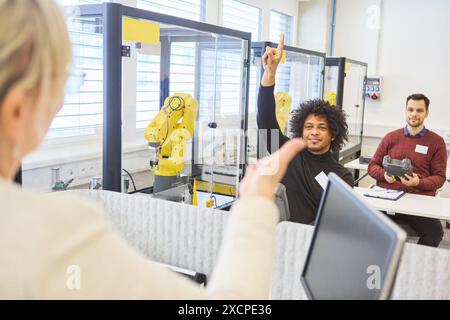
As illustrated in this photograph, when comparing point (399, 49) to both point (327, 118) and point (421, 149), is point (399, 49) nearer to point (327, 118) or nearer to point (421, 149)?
point (421, 149)

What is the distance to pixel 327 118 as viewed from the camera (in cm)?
257

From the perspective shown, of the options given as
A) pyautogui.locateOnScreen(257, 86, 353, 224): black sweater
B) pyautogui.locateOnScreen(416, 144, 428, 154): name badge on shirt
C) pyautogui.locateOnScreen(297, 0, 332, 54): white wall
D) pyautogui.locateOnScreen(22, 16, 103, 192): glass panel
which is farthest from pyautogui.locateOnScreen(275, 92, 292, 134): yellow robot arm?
pyautogui.locateOnScreen(297, 0, 332, 54): white wall

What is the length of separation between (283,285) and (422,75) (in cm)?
506

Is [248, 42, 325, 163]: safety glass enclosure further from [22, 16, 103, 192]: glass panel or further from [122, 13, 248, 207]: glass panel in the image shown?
[22, 16, 103, 192]: glass panel

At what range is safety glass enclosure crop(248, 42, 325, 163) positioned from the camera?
3.08m

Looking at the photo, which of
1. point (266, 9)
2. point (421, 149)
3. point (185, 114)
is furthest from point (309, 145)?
point (266, 9)

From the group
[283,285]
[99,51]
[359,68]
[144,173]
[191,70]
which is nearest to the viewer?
[283,285]

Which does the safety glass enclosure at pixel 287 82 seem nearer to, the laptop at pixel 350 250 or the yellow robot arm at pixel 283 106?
the yellow robot arm at pixel 283 106

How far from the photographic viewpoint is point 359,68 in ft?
18.2

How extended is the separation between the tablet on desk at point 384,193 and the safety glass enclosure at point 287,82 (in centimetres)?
71

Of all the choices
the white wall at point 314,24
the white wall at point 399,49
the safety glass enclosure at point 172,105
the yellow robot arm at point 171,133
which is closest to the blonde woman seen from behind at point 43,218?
→ the safety glass enclosure at point 172,105

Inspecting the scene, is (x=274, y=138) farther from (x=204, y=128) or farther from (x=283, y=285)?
(x=283, y=285)

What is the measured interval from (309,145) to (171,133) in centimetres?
74
